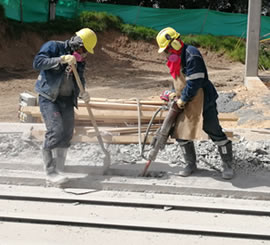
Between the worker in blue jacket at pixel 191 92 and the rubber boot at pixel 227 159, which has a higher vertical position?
the worker in blue jacket at pixel 191 92

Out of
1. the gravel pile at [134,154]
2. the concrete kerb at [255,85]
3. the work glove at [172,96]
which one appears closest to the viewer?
the work glove at [172,96]

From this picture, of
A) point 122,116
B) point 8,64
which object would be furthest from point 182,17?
point 122,116

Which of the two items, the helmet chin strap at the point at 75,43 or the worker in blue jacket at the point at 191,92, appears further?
the helmet chin strap at the point at 75,43

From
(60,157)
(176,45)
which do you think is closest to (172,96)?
(176,45)

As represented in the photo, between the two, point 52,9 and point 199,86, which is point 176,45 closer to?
point 199,86

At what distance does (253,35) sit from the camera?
14234mm

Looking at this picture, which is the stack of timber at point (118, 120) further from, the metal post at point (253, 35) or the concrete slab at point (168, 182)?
the metal post at point (253, 35)

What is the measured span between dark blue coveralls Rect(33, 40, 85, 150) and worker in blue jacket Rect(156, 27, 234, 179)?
1131mm

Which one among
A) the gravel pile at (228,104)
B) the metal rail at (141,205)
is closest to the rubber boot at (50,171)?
the metal rail at (141,205)

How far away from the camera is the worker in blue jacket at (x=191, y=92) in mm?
4707

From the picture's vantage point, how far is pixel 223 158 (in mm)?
5055

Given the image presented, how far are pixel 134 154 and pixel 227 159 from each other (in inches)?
56.8

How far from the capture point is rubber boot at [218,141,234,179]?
5.00 m

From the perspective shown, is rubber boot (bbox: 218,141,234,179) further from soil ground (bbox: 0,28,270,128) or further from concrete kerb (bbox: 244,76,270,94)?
concrete kerb (bbox: 244,76,270,94)
